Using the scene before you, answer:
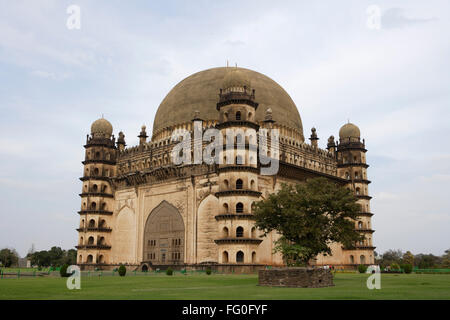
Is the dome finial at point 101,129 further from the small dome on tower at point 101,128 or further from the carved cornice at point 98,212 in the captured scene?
the carved cornice at point 98,212

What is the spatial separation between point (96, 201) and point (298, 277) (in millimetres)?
43063

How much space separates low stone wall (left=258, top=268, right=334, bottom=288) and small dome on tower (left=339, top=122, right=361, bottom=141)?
44978 mm

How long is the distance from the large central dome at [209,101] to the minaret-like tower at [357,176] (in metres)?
7.26

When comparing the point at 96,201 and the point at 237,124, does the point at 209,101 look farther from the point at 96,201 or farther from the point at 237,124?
the point at 96,201

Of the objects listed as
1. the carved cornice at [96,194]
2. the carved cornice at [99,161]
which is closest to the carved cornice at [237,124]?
the carved cornice at [99,161]

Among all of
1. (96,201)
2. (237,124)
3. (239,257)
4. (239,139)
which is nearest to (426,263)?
(239,257)

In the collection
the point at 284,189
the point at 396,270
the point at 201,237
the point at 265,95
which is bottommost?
the point at 396,270

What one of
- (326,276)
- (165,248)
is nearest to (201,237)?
(165,248)

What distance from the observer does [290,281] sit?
71.1ft

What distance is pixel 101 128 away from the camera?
62781mm

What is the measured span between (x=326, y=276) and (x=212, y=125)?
33.8m

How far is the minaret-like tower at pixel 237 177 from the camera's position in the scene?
42.2 meters

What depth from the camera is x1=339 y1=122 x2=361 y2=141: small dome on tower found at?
64.8m
